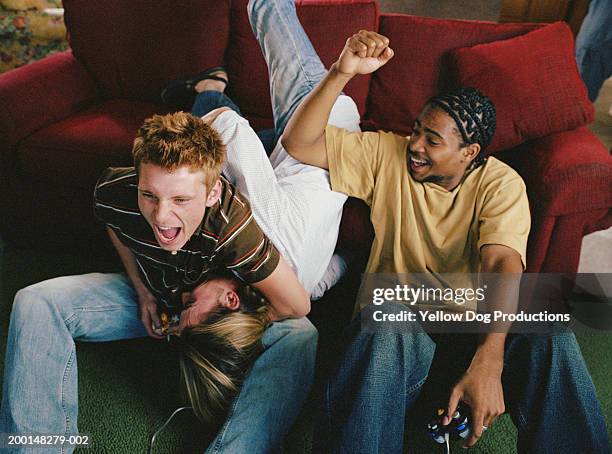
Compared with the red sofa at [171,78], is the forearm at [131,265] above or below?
below

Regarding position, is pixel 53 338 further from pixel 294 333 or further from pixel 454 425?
pixel 454 425

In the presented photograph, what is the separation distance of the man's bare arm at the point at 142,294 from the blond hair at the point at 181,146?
331 millimetres

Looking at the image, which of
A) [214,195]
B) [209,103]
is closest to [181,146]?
[214,195]

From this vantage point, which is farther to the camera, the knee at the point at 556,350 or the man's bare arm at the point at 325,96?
the man's bare arm at the point at 325,96

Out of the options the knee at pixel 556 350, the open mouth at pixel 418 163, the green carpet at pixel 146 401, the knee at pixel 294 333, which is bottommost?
the green carpet at pixel 146 401

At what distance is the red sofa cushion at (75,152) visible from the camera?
188 centimetres

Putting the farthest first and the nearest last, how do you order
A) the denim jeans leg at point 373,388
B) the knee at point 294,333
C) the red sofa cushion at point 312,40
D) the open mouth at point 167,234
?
the red sofa cushion at point 312,40 → the knee at point 294,333 → the open mouth at point 167,234 → the denim jeans leg at point 373,388

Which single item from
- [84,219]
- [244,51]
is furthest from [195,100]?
[84,219]

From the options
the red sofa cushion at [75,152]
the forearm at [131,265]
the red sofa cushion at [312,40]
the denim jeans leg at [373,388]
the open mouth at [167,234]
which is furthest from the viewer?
the red sofa cushion at [312,40]

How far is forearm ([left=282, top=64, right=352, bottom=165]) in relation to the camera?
4.66ft

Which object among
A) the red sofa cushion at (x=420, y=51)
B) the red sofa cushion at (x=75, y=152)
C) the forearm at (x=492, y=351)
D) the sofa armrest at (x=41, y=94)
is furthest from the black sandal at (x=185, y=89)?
the forearm at (x=492, y=351)

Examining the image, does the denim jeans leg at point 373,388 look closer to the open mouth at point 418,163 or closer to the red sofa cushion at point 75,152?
the open mouth at point 418,163

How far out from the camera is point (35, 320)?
125cm

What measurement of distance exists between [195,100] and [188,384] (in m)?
1.12
